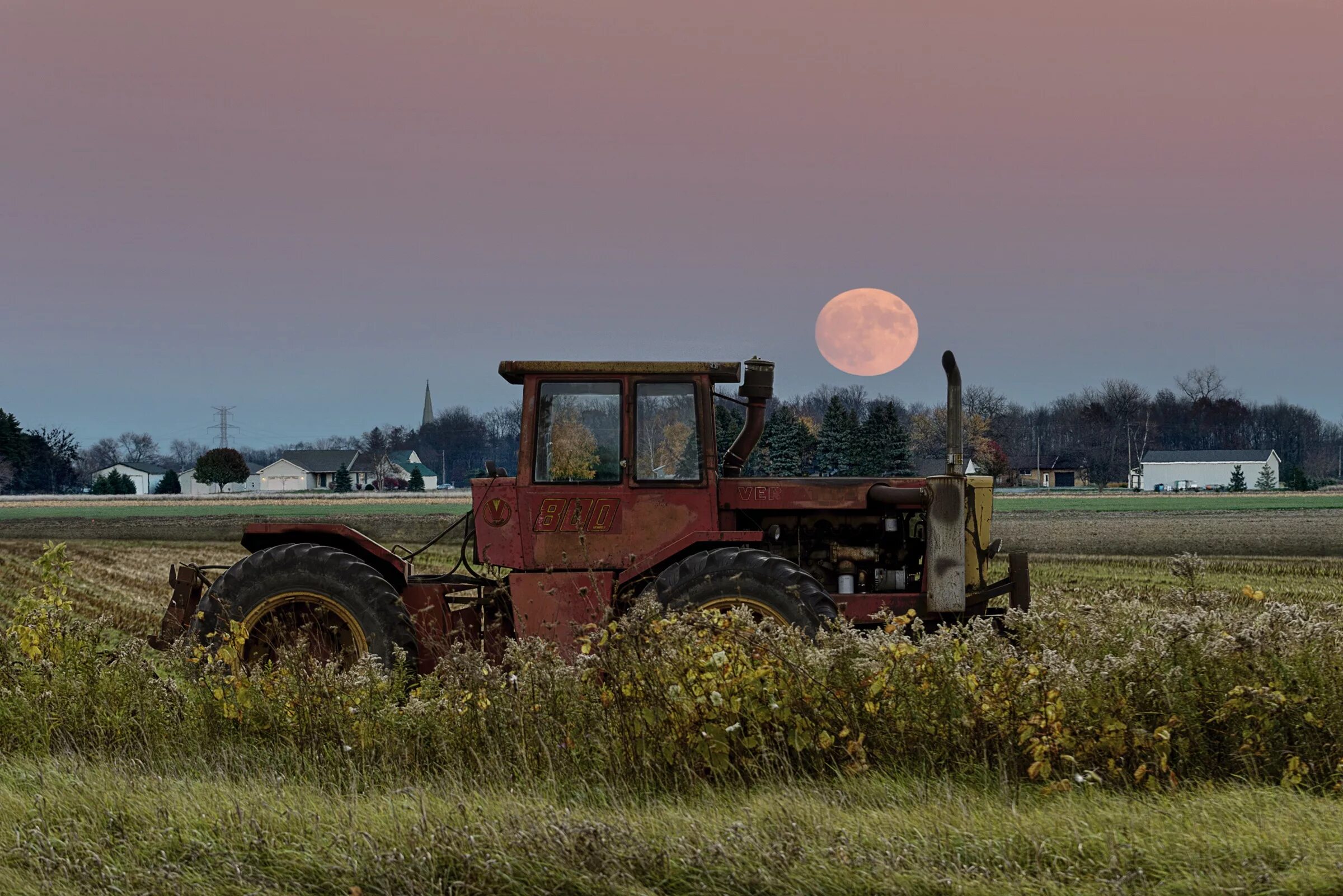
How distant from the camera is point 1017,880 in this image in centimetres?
432

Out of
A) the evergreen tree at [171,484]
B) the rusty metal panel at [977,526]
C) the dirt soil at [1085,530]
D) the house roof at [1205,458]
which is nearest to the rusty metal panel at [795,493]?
the rusty metal panel at [977,526]

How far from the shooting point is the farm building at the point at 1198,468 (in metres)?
120

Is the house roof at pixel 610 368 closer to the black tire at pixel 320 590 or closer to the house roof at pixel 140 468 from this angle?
the black tire at pixel 320 590

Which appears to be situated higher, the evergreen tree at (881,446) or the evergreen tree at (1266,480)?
the evergreen tree at (881,446)

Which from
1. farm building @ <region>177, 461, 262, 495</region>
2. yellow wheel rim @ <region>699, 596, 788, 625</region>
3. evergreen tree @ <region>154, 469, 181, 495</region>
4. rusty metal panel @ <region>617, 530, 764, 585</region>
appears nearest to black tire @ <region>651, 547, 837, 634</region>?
yellow wheel rim @ <region>699, 596, 788, 625</region>

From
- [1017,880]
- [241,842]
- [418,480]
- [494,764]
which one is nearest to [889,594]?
[494,764]

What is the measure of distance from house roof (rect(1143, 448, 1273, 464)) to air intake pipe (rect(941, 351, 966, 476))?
124 meters

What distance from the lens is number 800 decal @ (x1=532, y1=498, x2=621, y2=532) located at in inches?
351

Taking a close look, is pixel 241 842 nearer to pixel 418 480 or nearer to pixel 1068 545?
pixel 1068 545

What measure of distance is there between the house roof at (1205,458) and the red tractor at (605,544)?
406 feet

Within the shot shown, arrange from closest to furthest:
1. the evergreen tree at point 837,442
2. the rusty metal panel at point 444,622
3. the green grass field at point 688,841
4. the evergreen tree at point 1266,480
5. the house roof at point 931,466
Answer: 1. the green grass field at point 688,841
2. the rusty metal panel at point 444,622
3. the evergreen tree at point 837,442
4. the house roof at point 931,466
5. the evergreen tree at point 1266,480

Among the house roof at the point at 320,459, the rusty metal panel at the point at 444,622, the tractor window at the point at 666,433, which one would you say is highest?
the house roof at the point at 320,459

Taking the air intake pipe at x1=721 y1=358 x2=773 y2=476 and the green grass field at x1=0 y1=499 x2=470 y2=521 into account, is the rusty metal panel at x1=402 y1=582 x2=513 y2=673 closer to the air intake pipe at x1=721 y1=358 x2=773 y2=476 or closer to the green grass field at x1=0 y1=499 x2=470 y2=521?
the air intake pipe at x1=721 y1=358 x2=773 y2=476

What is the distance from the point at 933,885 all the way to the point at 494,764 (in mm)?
2491
